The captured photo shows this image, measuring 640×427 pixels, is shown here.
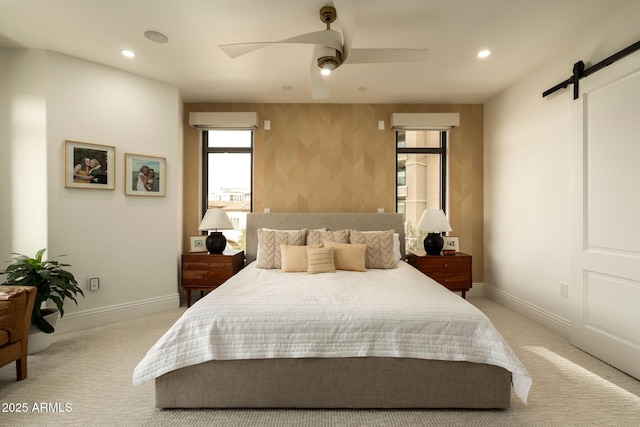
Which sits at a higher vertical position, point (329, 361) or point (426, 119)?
point (426, 119)

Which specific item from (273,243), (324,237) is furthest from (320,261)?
(273,243)

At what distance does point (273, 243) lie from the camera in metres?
3.35

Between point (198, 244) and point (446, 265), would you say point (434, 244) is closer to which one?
point (446, 265)

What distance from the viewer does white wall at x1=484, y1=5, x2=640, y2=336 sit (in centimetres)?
278

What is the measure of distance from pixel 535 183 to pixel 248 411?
3503 millimetres

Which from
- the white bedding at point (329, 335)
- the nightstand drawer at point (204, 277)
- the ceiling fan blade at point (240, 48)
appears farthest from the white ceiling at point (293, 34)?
the nightstand drawer at point (204, 277)

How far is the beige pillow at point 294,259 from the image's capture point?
2988 mm

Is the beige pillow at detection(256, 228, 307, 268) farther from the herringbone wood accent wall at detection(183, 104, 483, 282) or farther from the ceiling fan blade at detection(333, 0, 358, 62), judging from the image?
the ceiling fan blade at detection(333, 0, 358, 62)

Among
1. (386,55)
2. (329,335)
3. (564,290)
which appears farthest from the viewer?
(564,290)

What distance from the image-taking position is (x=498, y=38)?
2643 millimetres

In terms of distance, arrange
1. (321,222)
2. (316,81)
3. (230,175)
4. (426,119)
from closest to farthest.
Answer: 1. (316,81)
2. (321,222)
3. (426,119)
4. (230,175)

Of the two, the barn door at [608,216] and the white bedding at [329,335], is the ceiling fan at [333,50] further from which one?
the white bedding at [329,335]

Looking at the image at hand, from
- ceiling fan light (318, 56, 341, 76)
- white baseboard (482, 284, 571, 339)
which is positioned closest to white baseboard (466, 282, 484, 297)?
white baseboard (482, 284, 571, 339)

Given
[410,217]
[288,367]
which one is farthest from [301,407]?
[410,217]
